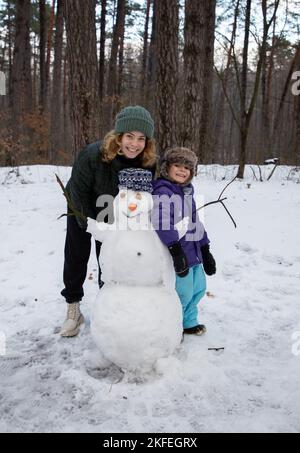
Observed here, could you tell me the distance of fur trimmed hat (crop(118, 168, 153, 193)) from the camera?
7.68 ft

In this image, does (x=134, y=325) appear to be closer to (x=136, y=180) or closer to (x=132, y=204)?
(x=132, y=204)

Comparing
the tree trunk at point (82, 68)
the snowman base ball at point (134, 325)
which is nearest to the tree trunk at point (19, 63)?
the tree trunk at point (82, 68)

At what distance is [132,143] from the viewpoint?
2.50 m

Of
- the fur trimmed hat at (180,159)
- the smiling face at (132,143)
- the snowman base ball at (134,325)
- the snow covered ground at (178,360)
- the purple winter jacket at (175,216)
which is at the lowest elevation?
the snow covered ground at (178,360)

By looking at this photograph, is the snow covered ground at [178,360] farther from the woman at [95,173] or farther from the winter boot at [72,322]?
the woman at [95,173]

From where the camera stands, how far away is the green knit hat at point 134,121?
96.3 inches

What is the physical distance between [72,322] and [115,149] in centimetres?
134

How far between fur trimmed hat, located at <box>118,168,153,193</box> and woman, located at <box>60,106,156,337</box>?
0.78 ft

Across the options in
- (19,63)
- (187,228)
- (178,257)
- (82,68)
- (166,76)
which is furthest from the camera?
(19,63)

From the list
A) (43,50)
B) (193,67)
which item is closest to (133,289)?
(193,67)

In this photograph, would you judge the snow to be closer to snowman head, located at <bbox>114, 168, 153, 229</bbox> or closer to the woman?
Answer: snowman head, located at <bbox>114, 168, 153, 229</bbox>

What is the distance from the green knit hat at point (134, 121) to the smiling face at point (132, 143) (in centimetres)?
3
